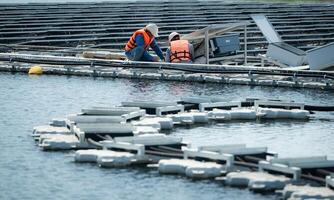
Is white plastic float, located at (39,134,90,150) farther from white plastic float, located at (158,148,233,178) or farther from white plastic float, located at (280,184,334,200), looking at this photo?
white plastic float, located at (280,184,334,200)

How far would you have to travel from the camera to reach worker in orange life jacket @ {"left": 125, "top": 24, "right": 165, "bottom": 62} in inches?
1356

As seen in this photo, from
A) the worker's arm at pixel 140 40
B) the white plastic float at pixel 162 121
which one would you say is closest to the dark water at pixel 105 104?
the white plastic float at pixel 162 121

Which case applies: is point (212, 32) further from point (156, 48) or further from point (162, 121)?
point (162, 121)

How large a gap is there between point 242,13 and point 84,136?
103 ft

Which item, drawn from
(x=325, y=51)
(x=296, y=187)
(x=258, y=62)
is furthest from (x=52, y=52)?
(x=296, y=187)

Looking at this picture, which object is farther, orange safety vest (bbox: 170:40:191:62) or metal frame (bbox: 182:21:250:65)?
metal frame (bbox: 182:21:250:65)

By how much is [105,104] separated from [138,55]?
22.4ft

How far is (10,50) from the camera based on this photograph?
40938mm

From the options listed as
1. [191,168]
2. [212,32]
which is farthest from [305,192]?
[212,32]

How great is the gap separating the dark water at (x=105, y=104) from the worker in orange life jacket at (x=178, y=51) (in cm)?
137

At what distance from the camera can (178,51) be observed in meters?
Answer: 34.4

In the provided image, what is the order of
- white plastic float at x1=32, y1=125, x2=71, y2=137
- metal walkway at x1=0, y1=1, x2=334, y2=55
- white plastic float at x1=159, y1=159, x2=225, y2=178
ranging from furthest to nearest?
1. metal walkway at x1=0, y1=1, x2=334, y2=55
2. white plastic float at x1=32, y1=125, x2=71, y2=137
3. white plastic float at x1=159, y1=159, x2=225, y2=178

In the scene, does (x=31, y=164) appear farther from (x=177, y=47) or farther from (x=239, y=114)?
(x=177, y=47)

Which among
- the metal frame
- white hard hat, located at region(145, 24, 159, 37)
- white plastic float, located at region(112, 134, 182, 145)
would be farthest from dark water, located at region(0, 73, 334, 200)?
the metal frame
